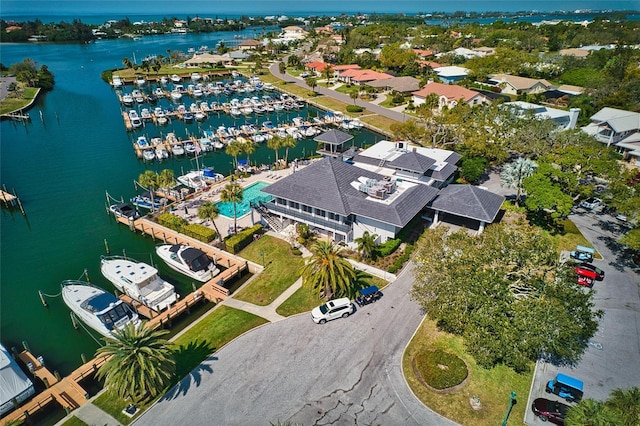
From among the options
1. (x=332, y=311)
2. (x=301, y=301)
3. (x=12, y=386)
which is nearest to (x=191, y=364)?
(x=301, y=301)

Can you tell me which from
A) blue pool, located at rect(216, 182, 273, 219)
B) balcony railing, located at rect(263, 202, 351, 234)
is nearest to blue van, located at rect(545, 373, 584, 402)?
balcony railing, located at rect(263, 202, 351, 234)

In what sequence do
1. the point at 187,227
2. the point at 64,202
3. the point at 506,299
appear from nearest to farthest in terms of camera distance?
the point at 506,299 → the point at 187,227 → the point at 64,202

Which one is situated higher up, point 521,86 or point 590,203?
point 521,86

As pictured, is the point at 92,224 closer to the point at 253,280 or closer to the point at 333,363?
the point at 253,280

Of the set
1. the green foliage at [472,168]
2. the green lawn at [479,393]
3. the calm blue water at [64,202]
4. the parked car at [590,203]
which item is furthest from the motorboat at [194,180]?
the parked car at [590,203]

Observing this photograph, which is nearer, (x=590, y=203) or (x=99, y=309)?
(x=99, y=309)

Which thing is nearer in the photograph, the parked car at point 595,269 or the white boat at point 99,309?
the white boat at point 99,309

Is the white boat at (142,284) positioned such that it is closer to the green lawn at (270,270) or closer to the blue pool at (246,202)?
the green lawn at (270,270)

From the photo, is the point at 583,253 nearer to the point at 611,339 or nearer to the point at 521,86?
the point at 611,339
